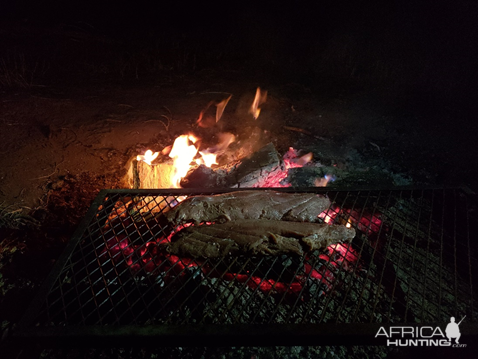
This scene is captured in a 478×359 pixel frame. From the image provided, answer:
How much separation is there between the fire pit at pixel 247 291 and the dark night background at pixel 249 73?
115 centimetres

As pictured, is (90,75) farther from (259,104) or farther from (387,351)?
(387,351)

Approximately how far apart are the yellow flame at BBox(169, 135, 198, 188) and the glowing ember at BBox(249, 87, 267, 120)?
1.91m

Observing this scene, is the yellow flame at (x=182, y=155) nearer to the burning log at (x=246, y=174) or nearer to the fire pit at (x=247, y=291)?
the burning log at (x=246, y=174)

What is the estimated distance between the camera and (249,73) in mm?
9586

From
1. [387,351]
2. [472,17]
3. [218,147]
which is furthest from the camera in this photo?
[472,17]

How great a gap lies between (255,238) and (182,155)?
9.73ft

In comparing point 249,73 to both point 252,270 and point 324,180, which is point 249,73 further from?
point 252,270

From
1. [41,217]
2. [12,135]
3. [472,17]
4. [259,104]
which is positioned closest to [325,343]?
[41,217]

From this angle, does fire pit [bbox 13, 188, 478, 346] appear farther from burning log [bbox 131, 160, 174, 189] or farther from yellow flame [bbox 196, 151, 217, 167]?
yellow flame [bbox 196, 151, 217, 167]

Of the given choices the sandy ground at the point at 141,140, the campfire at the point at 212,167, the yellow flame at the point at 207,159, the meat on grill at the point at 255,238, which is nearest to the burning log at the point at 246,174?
the campfire at the point at 212,167

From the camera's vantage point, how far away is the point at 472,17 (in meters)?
8.62

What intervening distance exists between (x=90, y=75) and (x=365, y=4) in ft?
34.2

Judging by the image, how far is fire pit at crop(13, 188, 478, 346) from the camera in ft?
5.92

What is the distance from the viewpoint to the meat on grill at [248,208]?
109 inches
